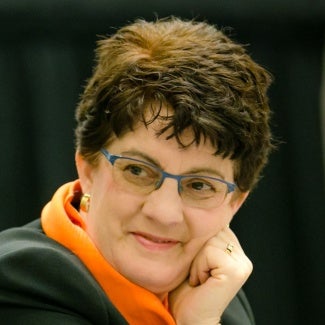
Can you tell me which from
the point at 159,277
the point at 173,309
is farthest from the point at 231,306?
Answer: the point at 159,277

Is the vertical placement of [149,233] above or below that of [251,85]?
below

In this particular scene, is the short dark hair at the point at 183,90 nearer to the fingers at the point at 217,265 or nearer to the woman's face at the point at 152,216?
the woman's face at the point at 152,216

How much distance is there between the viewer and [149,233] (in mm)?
1650

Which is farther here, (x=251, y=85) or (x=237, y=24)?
(x=237, y=24)

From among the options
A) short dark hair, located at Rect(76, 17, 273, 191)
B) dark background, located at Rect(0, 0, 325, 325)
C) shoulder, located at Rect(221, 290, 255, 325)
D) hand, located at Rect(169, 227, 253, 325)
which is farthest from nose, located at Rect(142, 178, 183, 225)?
dark background, located at Rect(0, 0, 325, 325)

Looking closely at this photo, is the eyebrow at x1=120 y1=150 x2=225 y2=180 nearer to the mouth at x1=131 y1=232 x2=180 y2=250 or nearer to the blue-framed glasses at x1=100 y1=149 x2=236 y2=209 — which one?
the blue-framed glasses at x1=100 y1=149 x2=236 y2=209

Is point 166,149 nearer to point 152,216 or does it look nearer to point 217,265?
point 152,216

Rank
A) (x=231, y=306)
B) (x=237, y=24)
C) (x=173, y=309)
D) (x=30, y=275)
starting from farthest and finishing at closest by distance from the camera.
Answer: (x=237, y=24) < (x=231, y=306) < (x=173, y=309) < (x=30, y=275)

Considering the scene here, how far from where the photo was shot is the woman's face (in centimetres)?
161

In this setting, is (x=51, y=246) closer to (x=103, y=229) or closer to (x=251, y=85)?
(x=103, y=229)

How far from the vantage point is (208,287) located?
1.79 meters

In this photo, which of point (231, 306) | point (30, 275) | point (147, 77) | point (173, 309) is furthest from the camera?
point (231, 306)

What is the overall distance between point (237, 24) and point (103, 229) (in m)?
1.60

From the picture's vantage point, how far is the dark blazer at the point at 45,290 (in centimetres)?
148
